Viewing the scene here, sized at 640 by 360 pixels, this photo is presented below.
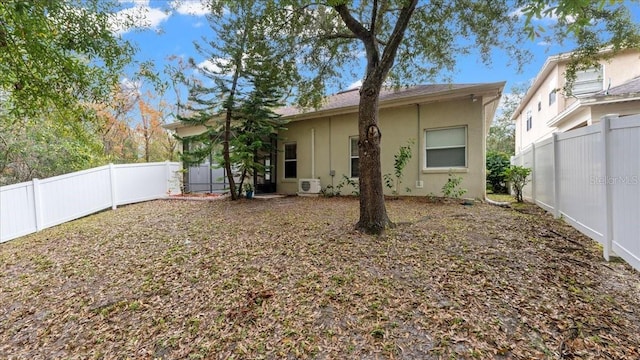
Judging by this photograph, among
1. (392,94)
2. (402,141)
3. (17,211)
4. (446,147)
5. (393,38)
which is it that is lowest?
Result: (17,211)

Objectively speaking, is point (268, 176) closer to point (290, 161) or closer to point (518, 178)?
point (290, 161)

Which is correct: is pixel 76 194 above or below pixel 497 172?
below

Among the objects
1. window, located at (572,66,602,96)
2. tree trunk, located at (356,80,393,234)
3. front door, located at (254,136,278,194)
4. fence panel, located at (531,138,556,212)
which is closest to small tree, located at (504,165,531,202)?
fence panel, located at (531,138,556,212)

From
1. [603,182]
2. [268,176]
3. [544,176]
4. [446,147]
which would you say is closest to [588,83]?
[446,147]

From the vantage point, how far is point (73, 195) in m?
7.45

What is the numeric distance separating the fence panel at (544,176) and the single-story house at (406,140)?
4.39 ft

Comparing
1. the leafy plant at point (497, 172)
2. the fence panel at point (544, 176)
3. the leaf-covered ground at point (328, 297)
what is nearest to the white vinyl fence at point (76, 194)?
the leaf-covered ground at point (328, 297)

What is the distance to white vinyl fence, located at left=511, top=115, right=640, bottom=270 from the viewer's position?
273 centimetres

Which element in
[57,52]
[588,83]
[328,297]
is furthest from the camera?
[588,83]

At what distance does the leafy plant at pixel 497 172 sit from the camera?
457 inches

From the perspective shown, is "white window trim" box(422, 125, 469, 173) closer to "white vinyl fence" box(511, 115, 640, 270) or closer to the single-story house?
the single-story house

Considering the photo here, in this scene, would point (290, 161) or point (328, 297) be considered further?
point (290, 161)

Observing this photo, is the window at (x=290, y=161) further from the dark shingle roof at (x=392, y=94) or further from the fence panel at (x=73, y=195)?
the fence panel at (x=73, y=195)

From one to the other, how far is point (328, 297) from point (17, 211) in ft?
24.5
